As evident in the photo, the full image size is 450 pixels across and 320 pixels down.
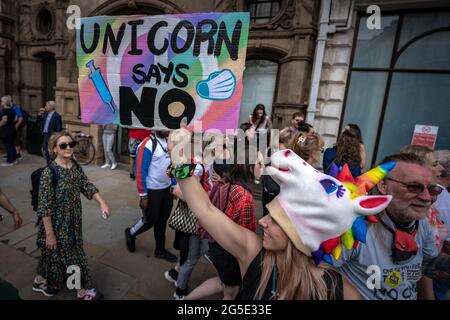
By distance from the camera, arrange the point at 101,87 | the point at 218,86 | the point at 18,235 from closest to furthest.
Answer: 1. the point at 218,86
2. the point at 101,87
3. the point at 18,235

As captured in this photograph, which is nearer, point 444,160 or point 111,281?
point 444,160

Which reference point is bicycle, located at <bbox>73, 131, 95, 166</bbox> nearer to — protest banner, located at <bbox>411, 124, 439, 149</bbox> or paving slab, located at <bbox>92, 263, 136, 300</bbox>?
paving slab, located at <bbox>92, 263, 136, 300</bbox>

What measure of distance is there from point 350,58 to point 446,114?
91.9 inches

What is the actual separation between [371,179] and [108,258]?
3.39 metres

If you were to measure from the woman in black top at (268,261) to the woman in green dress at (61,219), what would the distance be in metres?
1.65

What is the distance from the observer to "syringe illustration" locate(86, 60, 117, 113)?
6.86 ft

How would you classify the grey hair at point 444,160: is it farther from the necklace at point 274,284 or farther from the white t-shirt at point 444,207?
the necklace at point 274,284

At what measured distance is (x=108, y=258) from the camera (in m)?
3.47

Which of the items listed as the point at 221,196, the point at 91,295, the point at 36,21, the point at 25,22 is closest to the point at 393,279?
the point at 221,196

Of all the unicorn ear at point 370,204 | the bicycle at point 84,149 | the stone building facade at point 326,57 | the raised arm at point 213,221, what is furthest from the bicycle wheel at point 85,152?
the unicorn ear at point 370,204

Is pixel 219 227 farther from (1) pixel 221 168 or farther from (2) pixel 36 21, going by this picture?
(2) pixel 36 21

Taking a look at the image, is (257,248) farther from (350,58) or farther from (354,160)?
(350,58)

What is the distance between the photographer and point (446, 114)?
5.54 meters

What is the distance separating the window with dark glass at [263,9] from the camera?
6.49m
